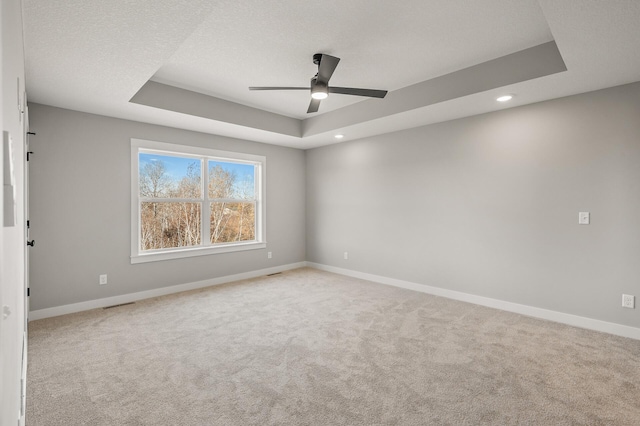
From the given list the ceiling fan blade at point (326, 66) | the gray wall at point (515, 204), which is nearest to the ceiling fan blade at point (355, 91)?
the ceiling fan blade at point (326, 66)

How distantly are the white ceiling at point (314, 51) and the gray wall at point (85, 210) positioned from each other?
0.26 m

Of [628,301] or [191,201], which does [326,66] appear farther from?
[628,301]

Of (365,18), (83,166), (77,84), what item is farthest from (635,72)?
(83,166)

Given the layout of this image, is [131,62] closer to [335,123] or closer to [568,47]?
[335,123]

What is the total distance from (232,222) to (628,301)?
5062 millimetres

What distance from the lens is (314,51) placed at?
3.01m

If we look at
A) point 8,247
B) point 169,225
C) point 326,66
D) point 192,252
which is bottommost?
point 192,252

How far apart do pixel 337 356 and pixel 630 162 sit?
3.29 meters

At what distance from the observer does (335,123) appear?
474cm

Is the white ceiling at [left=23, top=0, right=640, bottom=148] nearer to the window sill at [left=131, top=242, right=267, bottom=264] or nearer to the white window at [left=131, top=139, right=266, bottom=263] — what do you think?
the white window at [left=131, top=139, right=266, bottom=263]

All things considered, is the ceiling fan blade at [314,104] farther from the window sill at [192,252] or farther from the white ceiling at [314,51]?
the window sill at [192,252]

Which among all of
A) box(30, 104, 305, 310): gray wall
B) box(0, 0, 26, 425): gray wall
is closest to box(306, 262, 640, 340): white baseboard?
box(30, 104, 305, 310): gray wall

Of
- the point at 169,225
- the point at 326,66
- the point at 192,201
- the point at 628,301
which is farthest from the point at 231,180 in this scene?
the point at 628,301

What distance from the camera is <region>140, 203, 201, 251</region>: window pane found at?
4.47 m
